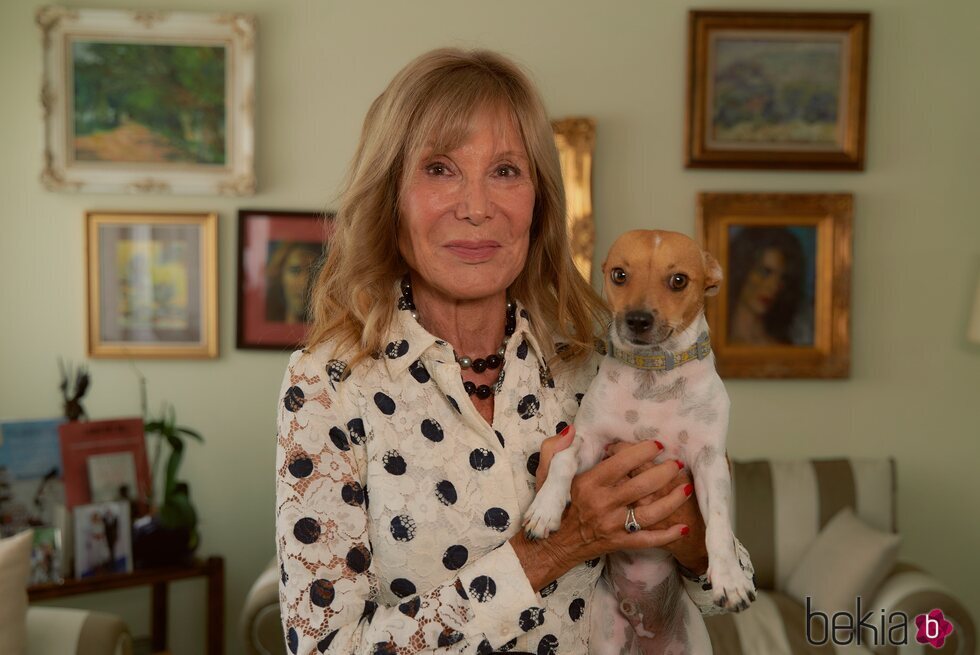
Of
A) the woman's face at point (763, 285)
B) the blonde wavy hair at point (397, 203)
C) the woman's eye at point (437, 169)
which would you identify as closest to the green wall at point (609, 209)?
the woman's face at point (763, 285)

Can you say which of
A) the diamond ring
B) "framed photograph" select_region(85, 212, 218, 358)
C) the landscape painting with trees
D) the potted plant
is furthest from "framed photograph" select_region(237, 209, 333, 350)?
the diamond ring

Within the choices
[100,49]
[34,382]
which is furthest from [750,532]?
[100,49]

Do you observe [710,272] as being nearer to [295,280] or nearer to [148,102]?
[295,280]

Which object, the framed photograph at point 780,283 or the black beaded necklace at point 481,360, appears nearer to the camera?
the black beaded necklace at point 481,360

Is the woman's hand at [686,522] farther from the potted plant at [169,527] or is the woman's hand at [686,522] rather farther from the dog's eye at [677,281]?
the potted plant at [169,527]

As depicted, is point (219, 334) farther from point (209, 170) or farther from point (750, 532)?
point (750, 532)

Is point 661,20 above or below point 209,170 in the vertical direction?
above

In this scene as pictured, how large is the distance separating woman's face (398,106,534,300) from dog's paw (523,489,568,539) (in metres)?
0.34

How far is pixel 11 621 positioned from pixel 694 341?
78.9 inches

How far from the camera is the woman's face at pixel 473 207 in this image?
1313 millimetres

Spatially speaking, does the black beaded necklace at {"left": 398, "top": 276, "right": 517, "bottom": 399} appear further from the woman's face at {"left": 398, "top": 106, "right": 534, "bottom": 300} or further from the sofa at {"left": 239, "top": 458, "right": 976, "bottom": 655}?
the sofa at {"left": 239, "top": 458, "right": 976, "bottom": 655}

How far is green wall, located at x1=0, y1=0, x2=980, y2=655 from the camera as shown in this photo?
3.58 metres

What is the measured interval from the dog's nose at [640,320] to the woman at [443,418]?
184 mm

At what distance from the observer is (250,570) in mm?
3727
